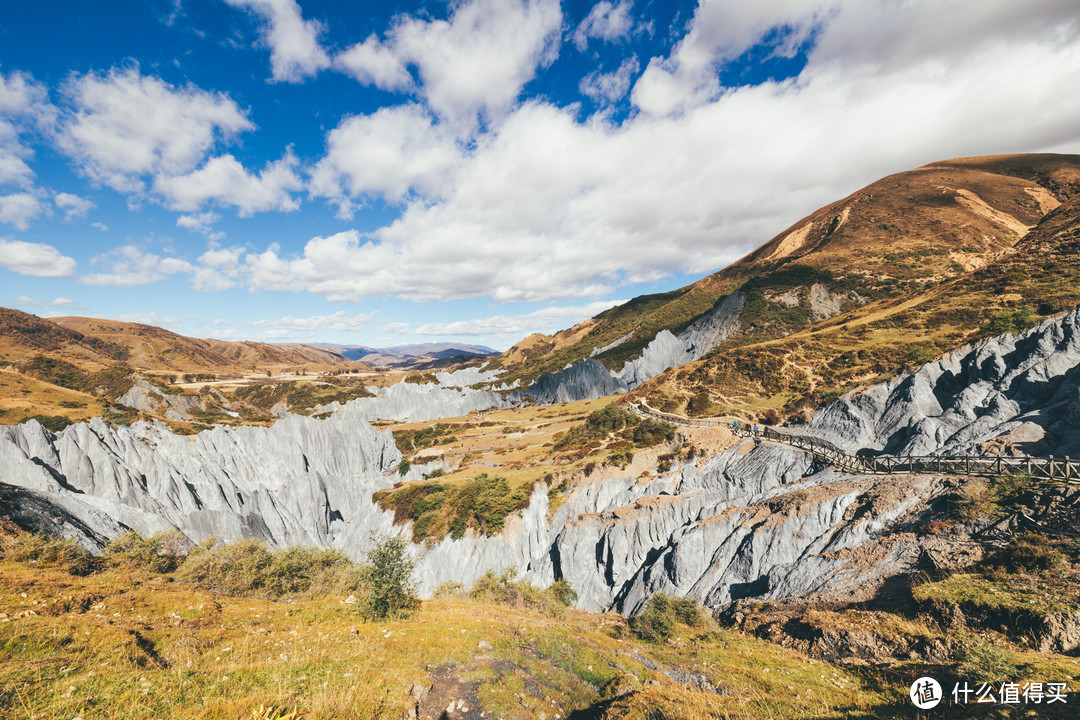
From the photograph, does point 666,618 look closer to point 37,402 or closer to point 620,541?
point 620,541

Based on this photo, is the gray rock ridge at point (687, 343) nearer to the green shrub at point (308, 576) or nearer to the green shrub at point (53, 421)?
the green shrub at point (308, 576)

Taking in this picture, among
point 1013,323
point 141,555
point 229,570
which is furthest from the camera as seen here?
point 1013,323

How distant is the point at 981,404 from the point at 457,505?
5027 centimetres

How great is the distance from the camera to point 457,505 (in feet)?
144

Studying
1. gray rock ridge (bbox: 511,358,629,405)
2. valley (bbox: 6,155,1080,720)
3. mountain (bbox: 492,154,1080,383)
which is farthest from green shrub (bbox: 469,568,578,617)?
mountain (bbox: 492,154,1080,383)

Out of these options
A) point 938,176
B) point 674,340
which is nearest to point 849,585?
point 674,340

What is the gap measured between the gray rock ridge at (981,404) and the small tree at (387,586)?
35.7 metres

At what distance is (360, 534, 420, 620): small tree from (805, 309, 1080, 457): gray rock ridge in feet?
117

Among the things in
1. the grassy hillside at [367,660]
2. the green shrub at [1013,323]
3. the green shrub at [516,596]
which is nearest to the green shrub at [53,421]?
the grassy hillside at [367,660]

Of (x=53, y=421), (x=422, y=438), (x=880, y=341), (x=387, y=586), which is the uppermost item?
(x=880, y=341)

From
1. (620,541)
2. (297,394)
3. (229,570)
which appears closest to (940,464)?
(620,541)

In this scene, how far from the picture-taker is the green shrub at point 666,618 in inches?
816

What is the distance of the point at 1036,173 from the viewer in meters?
138

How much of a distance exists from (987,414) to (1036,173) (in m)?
193
